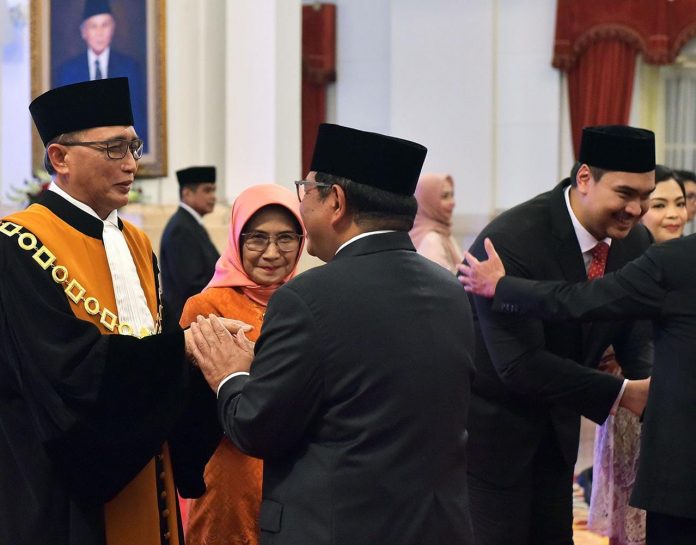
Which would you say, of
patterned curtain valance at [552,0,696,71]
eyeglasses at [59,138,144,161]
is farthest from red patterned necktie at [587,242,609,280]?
patterned curtain valance at [552,0,696,71]

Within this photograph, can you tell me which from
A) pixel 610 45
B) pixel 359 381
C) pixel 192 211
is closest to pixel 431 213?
pixel 192 211

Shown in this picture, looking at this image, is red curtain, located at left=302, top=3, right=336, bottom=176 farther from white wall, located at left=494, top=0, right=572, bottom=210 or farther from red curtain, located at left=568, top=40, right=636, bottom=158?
red curtain, located at left=568, top=40, right=636, bottom=158

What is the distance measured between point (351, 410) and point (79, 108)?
1.08 metres

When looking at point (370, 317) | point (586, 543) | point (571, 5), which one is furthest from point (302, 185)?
point (571, 5)

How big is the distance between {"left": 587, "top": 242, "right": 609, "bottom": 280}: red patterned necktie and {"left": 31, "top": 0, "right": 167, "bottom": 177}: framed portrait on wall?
21.3 feet

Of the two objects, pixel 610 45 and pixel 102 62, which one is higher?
pixel 610 45

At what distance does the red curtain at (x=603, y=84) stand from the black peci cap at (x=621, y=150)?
28.8 feet

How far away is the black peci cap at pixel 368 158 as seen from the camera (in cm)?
249

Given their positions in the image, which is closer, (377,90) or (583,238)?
(583,238)

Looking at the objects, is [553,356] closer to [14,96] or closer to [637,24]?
[14,96]

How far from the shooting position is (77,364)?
2.67 m

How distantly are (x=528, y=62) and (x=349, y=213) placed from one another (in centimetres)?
1031

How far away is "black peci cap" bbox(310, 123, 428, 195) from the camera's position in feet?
8.17

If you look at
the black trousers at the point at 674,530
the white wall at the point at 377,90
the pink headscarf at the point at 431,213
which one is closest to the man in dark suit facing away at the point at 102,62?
the white wall at the point at 377,90
